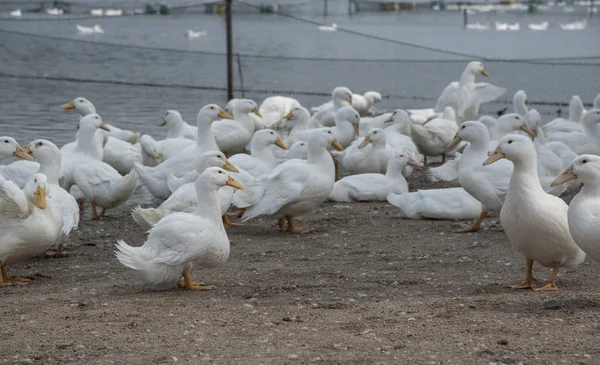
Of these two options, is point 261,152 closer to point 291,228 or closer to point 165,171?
point 165,171

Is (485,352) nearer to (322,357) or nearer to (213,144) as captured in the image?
(322,357)

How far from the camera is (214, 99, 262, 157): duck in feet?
42.7

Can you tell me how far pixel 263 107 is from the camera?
644 inches

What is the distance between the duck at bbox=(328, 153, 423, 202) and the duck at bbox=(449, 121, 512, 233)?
1.49 m

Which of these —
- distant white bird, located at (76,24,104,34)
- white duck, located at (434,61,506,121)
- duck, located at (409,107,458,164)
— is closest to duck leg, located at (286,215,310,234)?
duck, located at (409,107,458,164)

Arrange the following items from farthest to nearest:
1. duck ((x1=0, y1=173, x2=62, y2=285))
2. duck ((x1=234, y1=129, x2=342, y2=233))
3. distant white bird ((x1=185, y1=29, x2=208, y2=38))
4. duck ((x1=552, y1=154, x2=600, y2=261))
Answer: distant white bird ((x1=185, y1=29, x2=208, y2=38)) → duck ((x1=234, y1=129, x2=342, y2=233)) → duck ((x1=0, y1=173, x2=62, y2=285)) → duck ((x1=552, y1=154, x2=600, y2=261))

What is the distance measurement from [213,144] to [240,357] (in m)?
5.74

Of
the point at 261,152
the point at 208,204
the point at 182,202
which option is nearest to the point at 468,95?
the point at 261,152

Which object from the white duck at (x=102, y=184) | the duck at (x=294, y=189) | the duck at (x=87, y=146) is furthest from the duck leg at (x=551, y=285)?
the duck at (x=87, y=146)

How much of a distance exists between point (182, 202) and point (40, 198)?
4.93 feet

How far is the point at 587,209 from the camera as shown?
6.03 m

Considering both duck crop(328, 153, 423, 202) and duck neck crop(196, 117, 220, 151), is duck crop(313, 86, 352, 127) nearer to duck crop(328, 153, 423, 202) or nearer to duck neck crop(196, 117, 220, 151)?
duck crop(328, 153, 423, 202)

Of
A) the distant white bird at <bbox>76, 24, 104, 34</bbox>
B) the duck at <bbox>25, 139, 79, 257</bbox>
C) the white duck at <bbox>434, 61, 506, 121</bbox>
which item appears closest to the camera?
the duck at <bbox>25, 139, 79, 257</bbox>

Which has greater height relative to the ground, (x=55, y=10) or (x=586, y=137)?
(x=55, y=10)
